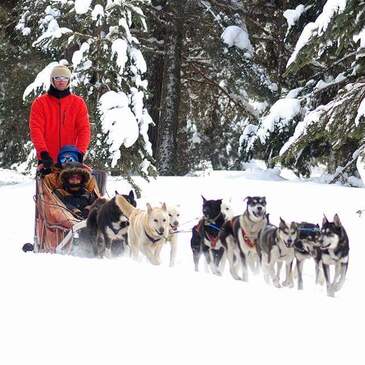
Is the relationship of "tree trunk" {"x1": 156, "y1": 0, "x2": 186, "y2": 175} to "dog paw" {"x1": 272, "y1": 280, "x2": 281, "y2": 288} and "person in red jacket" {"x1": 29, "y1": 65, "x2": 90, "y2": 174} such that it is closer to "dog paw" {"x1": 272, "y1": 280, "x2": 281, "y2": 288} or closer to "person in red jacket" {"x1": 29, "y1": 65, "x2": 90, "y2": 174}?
"person in red jacket" {"x1": 29, "y1": 65, "x2": 90, "y2": 174}

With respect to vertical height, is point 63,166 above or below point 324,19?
below

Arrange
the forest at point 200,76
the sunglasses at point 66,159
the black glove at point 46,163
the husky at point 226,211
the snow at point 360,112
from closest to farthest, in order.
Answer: the husky at point 226,211 → the black glove at point 46,163 → the sunglasses at point 66,159 → the snow at point 360,112 → the forest at point 200,76

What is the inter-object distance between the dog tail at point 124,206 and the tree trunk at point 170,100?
9.81 meters

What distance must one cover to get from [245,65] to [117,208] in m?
10.7

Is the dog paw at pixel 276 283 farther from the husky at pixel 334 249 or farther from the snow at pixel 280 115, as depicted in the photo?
the snow at pixel 280 115

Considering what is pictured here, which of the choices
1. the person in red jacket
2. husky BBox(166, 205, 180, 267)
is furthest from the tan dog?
the person in red jacket

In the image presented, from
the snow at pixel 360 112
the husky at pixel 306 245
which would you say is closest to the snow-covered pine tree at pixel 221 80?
the snow at pixel 360 112

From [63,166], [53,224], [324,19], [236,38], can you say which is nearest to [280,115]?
[324,19]

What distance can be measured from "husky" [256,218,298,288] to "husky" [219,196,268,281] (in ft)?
0.36

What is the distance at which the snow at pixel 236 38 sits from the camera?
16.6m

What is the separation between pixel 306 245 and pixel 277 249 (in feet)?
0.91

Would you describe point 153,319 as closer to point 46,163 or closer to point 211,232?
point 211,232

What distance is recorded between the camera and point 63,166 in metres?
7.97

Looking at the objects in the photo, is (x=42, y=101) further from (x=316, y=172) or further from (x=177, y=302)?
(x=316, y=172)
